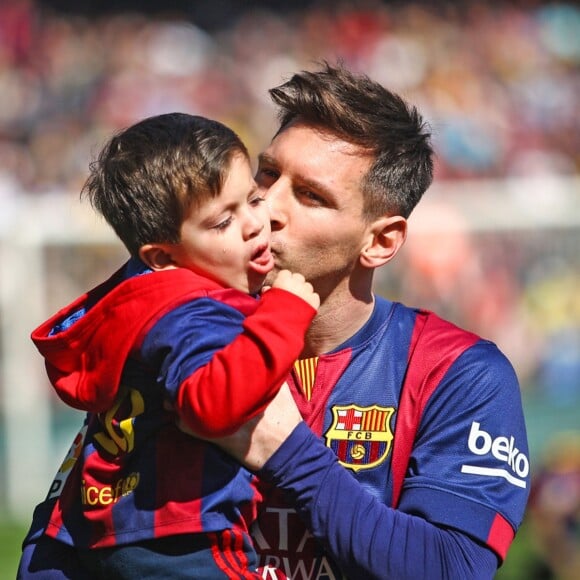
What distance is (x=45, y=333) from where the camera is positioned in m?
2.66

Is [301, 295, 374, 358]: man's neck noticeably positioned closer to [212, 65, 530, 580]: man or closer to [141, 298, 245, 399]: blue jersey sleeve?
[212, 65, 530, 580]: man

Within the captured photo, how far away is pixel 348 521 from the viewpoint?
8.17 feet

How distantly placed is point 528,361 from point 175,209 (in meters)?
5.85

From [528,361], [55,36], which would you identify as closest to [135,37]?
[55,36]

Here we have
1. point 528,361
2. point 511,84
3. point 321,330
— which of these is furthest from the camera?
point 511,84

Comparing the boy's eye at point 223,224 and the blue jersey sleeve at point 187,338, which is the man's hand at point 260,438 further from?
the boy's eye at point 223,224

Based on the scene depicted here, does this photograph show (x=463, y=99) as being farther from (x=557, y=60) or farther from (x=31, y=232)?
(x=31, y=232)

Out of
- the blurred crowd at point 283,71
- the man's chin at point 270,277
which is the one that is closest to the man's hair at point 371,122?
the man's chin at point 270,277

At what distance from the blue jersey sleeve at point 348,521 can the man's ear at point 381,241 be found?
802 millimetres

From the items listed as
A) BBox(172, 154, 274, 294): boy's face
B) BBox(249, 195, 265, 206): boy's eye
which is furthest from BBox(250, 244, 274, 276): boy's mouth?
BBox(249, 195, 265, 206): boy's eye

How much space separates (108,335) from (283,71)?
1040 centimetres

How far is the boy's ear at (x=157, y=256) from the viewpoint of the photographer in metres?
2.54

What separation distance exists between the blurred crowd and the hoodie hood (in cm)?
814

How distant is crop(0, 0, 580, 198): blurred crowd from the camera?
11.6 m
